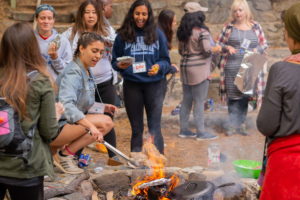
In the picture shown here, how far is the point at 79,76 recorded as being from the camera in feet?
14.7

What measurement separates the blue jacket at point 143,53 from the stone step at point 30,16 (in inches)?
255

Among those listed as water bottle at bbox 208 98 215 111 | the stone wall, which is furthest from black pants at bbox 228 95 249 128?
the stone wall

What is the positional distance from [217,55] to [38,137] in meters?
5.32

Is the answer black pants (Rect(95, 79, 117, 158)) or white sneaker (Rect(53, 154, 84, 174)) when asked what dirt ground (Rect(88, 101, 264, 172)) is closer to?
black pants (Rect(95, 79, 117, 158))

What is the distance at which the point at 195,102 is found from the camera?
7.68 metres

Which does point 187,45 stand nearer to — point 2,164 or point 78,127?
point 78,127

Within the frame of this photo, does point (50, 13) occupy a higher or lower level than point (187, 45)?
higher

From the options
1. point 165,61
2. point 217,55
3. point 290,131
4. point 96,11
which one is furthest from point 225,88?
point 290,131

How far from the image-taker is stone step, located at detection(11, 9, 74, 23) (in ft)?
38.1

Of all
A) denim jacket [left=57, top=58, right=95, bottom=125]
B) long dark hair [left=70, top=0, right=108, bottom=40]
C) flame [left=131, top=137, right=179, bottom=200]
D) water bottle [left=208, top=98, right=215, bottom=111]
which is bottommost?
water bottle [left=208, top=98, right=215, bottom=111]

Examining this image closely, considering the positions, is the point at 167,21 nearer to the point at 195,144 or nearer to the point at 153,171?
the point at 195,144

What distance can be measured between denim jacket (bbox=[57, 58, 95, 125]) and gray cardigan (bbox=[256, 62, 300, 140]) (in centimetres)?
201

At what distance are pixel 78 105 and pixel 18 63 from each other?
1.65m

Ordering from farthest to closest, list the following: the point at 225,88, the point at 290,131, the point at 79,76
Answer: the point at 225,88 → the point at 79,76 → the point at 290,131
